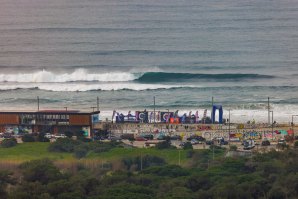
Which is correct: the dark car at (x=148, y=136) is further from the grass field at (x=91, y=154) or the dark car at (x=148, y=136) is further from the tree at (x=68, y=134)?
the grass field at (x=91, y=154)

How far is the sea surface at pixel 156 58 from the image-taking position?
7244 cm

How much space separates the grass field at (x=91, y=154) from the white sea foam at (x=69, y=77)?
26.7 metres

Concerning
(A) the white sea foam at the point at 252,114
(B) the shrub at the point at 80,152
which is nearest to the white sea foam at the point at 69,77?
(A) the white sea foam at the point at 252,114

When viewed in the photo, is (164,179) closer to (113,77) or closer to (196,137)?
(196,137)

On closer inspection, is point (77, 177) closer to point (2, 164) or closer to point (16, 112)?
point (2, 164)

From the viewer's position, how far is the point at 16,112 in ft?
204

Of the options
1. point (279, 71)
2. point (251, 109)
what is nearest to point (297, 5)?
point (279, 71)

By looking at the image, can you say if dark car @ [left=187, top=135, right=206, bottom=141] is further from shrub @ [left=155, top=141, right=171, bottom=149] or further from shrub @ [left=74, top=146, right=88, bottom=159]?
shrub @ [left=74, top=146, right=88, bottom=159]

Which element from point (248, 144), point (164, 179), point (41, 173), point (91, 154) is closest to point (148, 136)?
point (248, 144)

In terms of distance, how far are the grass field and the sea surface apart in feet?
34.7

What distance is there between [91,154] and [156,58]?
38526mm

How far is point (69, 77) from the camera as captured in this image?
8438 cm

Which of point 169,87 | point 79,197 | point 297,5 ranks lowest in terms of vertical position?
point 79,197

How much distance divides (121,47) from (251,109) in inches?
1294
